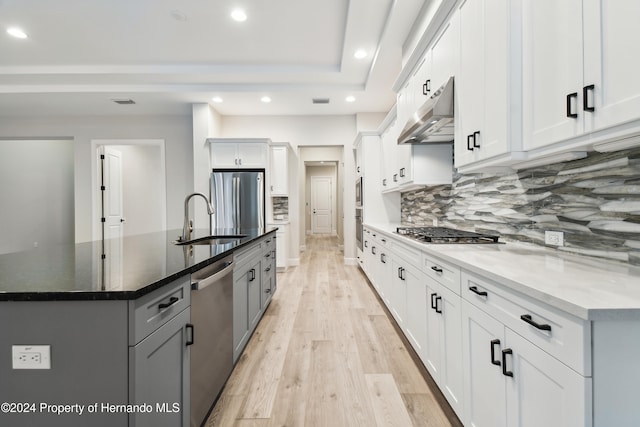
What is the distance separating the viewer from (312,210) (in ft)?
34.9

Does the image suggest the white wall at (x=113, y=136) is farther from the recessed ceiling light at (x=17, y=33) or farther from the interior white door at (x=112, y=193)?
the recessed ceiling light at (x=17, y=33)

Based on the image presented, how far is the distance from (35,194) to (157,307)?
7.49m

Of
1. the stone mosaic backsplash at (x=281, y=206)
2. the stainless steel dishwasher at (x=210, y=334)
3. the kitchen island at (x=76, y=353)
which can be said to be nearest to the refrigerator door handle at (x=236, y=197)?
the stone mosaic backsplash at (x=281, y=206)

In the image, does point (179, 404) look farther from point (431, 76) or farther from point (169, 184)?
point (169, 184)

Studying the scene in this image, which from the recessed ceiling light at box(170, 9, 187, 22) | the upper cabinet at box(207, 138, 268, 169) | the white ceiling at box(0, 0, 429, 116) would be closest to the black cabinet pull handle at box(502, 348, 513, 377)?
the white ceiling at box(0, 0, 429, 116)

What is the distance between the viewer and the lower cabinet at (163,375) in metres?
0.90

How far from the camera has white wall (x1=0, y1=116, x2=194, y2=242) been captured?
549 centimetres

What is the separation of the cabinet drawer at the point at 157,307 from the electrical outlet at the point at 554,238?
179 centimetres

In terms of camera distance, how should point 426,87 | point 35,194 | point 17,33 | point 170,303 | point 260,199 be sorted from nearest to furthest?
point 170,303 → point 426,87 → point 17,33 → point 260,199 → point 35,194

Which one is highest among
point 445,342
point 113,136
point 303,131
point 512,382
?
point 303,131

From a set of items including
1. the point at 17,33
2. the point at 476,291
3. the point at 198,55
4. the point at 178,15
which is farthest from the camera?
the point at 198,55

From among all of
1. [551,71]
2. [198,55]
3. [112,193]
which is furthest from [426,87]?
[112,193]

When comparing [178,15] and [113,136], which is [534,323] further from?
[113,136]

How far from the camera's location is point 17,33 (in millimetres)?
3234
